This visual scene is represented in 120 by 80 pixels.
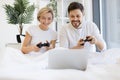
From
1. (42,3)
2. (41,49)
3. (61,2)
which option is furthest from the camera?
(42,3)

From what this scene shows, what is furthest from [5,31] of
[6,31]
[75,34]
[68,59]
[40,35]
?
[68,59]

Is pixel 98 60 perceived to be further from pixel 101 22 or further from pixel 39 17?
pixel 101 22

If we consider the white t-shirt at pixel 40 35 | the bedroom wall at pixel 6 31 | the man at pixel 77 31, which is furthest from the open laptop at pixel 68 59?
the bedroom wall at pixel 6 31

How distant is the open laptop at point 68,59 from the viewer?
Answer: 2.40 feet

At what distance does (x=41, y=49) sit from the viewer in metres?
1.34

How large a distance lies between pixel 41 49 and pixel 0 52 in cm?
51

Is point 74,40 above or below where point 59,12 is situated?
below

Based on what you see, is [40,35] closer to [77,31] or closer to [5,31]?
[77,31]

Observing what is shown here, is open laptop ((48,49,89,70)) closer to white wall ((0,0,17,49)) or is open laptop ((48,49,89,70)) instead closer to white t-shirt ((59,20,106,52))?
white t-shirt ((59,20,106,52))

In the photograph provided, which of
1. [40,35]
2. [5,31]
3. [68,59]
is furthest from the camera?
[5,31]

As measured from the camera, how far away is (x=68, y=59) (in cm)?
74

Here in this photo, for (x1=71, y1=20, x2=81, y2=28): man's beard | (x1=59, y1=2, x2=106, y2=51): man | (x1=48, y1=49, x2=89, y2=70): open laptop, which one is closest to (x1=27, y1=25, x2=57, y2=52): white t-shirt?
(x1=59, y1=2, x2=106, y2=51): man

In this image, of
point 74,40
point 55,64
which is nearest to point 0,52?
point 55,64

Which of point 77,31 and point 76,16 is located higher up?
point 76,16
